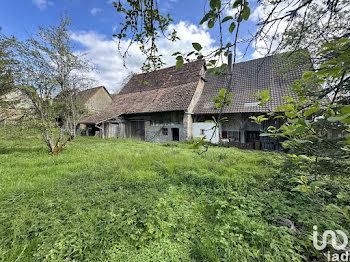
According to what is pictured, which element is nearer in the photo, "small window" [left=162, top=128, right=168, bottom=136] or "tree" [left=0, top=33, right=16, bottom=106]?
"tree" [left=0, top=33, right=16, bottom=106]

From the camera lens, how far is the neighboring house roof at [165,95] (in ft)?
36.3

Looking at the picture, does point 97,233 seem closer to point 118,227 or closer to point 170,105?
point 118,227

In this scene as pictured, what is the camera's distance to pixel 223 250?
1.82 m

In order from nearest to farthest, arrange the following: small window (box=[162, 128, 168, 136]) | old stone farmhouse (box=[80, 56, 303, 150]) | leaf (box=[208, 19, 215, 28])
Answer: leaf (box=[208, 19, 215, 28]), old stone farmhouse (box=[80, 56, 303, 150]), small window (box=[162, 128, 168, 136])

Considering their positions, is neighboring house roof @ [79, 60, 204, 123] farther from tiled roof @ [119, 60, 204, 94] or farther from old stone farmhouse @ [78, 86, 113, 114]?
old stone farmhouse @ [78, 86, 113, 114]

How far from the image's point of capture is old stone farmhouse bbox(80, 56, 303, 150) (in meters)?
9.34

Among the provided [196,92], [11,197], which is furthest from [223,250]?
[196,92]

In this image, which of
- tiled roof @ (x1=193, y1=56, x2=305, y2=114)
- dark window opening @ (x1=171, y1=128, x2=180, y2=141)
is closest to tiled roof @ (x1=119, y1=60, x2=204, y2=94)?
tiled roof @ (x1=193, y1=56, x2=305, y2=114)

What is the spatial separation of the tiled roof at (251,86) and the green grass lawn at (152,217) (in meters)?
6.32

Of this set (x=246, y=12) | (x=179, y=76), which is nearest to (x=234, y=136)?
(x=179, y=76)

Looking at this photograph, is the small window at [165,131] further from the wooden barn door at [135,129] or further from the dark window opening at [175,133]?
the wooden barn door at [135,129]

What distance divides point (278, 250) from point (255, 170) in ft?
9.48

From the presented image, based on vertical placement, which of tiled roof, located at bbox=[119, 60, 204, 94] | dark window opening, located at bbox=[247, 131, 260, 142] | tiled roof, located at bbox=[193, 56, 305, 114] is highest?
tiled roof, located at bbox=[119, 60, 204, 94]

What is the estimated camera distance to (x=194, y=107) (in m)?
11.1
